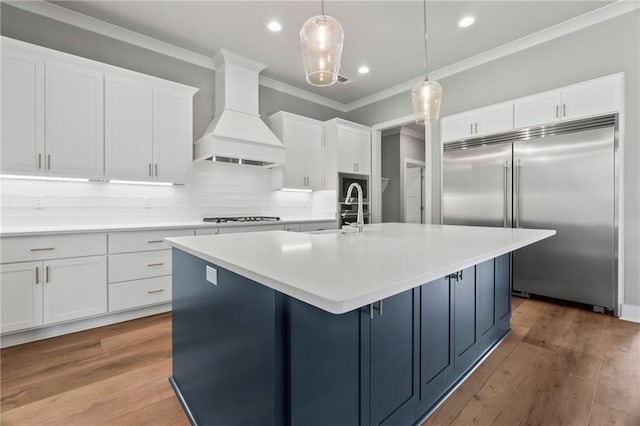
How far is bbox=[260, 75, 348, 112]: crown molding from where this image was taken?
14.4 feet

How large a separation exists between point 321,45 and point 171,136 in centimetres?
230

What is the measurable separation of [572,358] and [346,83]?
414 centimetres

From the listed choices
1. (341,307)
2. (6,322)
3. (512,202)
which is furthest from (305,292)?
(512,202)

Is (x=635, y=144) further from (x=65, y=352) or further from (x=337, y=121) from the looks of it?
(x=65, y=352)

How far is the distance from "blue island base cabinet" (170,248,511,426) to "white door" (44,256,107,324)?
142 centimetres

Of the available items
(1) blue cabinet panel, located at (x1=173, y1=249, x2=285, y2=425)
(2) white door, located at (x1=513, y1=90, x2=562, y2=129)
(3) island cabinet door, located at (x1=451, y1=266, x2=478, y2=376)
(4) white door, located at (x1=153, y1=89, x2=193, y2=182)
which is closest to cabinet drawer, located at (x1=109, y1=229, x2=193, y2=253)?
(4) white door, located at (x1=153, y1=89, x2=193, y2=182)

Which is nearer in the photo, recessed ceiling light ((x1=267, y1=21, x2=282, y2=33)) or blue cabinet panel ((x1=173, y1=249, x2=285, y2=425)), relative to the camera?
blue cabinet panel ((x1=173, y1=249, x2=285, y2=425))

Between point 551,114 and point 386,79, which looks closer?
point 551,114

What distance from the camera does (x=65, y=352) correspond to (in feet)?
7.21

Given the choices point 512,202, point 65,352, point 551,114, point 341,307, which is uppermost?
point 551,114

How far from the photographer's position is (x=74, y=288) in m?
2.50

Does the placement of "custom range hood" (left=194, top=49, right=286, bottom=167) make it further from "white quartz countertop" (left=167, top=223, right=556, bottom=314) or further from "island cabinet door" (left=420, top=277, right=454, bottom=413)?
"island cabinet door" (left=420, top=277, right=454, bottom=413)

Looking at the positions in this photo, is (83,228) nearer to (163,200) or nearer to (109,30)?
(163,200)

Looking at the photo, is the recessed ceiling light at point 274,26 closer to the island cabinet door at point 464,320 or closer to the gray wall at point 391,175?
the island cabinet door at point 464,320
